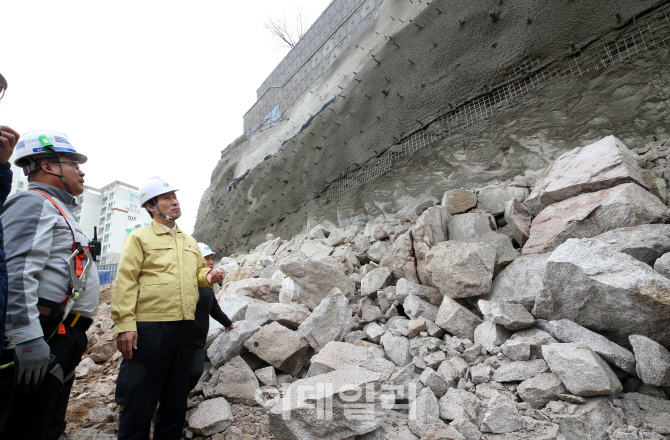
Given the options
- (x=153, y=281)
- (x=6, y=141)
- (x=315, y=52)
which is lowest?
(x=153, y=281)

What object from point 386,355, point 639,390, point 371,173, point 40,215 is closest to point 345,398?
point 386,355

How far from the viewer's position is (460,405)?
2.12 m

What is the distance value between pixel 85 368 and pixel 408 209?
492 cm

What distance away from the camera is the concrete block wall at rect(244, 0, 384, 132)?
33.6 feet

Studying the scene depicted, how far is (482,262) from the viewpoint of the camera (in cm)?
296

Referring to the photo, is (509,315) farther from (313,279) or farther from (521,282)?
(313,279)

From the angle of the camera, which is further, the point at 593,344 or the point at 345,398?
the point at 593,344

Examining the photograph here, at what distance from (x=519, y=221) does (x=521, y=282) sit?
3.47 ft

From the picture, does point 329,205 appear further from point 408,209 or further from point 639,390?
point 639,390

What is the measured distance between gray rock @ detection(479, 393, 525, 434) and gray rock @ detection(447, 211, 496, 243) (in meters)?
2.23

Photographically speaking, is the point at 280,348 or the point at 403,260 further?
the point at 403,260

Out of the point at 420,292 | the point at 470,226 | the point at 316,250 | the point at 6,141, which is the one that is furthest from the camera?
the point at 316,250

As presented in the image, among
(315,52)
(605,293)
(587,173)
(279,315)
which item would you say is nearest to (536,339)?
(605,293)

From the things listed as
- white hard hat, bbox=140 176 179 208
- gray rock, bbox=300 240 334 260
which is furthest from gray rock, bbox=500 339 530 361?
gray rock, bbox=300 240 334 260
